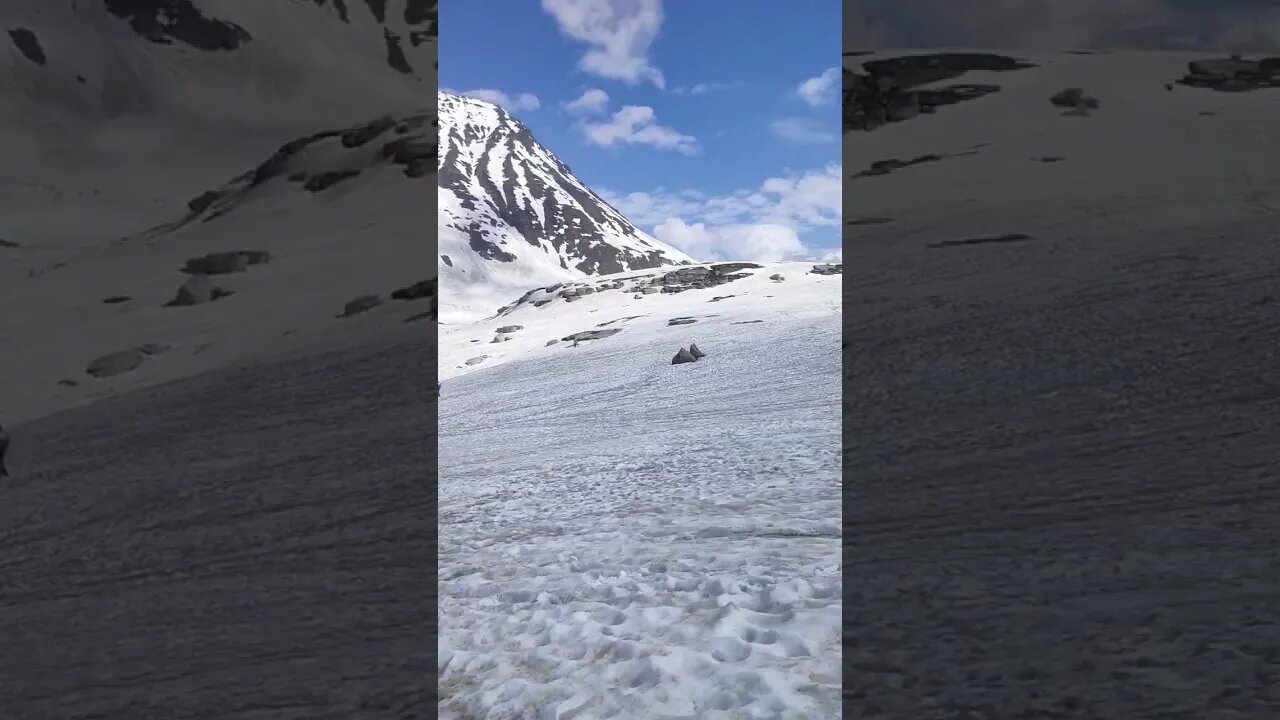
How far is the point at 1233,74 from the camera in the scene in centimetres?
241

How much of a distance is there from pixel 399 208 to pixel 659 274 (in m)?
23.6

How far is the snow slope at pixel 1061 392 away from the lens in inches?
83.4

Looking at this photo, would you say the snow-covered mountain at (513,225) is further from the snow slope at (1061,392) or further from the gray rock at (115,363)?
the snow slope at (1061,392)

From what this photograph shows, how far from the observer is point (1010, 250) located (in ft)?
8.02

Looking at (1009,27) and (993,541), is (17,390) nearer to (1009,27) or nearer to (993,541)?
(993,541)

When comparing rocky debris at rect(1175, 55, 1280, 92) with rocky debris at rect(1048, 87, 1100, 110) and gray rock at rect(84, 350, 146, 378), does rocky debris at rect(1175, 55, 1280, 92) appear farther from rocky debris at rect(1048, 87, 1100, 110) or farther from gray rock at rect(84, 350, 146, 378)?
gray rock at rect(84, 350, 146, 378)

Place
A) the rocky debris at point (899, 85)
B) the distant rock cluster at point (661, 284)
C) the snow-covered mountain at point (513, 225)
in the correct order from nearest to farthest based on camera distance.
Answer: the rocky debris at point (899, 85), the distant rock cluster at point (661, 284), the snow-covered mountain at point (513, 225)

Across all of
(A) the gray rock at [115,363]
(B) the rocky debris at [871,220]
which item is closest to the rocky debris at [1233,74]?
(B) the rocky debris at [871,220]

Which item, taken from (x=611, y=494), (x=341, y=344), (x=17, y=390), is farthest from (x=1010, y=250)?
(x=611, y=494)

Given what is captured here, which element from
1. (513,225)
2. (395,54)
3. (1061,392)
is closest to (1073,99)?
(1061,392)

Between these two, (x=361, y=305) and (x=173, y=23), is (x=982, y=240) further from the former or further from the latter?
(x=173, y=23)

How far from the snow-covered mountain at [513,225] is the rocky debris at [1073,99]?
143 ft

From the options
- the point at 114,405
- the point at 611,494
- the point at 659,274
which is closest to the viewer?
the point at 114,405

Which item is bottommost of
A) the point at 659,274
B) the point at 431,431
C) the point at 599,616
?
the point at 599,616
